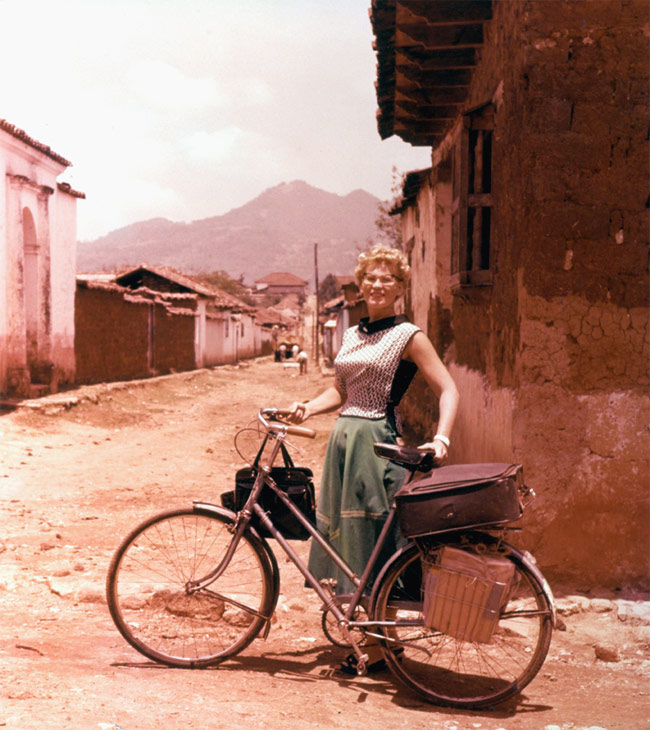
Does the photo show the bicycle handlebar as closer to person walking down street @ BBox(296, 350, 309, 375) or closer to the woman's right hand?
the woman's right hand

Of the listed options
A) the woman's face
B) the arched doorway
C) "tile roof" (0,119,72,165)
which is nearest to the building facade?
the woman's face

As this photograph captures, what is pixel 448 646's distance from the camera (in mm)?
3469

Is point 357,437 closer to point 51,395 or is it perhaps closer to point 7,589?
point 7,589

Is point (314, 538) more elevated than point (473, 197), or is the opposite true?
point (473, 197)

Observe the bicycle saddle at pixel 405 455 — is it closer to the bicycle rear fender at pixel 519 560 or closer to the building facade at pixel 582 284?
the bicycle rear fender at pixel 519 560

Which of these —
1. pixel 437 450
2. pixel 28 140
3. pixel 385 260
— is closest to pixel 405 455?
pixel 437 450

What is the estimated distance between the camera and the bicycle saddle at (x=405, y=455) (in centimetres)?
306

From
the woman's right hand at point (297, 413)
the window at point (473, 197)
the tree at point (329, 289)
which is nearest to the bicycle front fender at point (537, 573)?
the woman's right hand at point (297, 413)

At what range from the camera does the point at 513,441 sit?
4.57m

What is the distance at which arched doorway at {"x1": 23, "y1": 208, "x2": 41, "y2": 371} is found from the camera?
48.9 feet

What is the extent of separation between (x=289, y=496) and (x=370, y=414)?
49 cm

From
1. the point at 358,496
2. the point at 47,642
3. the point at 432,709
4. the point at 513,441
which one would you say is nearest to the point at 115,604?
the point at 47,642

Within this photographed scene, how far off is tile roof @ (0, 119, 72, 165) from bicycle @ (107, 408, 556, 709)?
37.2 ft

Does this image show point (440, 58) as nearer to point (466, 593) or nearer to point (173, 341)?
point (466, 593)
